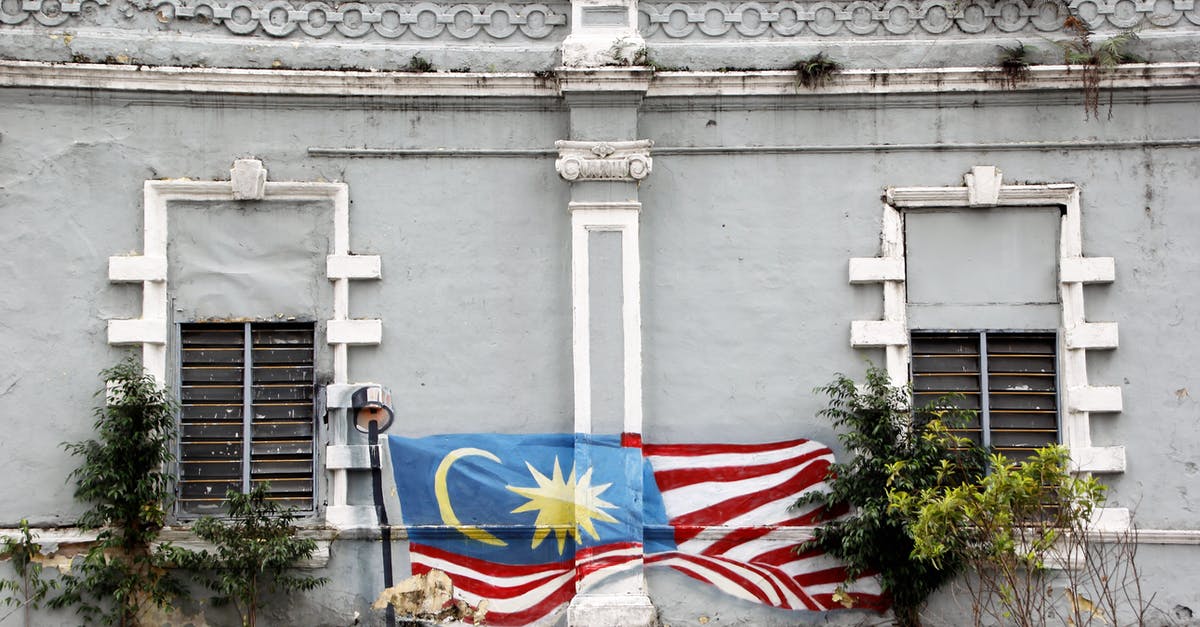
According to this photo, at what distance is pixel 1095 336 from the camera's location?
35.2 feet

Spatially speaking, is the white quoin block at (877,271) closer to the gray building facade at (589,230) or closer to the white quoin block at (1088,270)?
the gray building facade at (589,230)

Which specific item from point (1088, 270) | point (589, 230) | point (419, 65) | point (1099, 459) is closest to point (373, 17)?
point (419, 65)

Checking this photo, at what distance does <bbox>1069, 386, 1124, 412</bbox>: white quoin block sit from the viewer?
10.7 m

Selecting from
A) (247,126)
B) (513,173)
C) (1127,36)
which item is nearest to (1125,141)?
(1127,36)

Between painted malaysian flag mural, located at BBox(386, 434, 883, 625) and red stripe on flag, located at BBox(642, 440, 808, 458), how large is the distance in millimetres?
10

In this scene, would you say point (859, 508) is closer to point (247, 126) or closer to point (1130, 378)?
point (1130, 378)

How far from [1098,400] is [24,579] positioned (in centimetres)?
805

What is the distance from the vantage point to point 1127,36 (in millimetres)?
11117

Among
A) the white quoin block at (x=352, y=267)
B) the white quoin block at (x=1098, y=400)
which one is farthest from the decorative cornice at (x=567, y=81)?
the white quoin block at (x=1098, y=400)

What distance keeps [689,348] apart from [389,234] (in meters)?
2.47

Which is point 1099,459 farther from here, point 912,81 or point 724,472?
point 912,81

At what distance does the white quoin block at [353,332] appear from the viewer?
1075 centimetres

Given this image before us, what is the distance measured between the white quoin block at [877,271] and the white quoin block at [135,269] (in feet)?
17.2

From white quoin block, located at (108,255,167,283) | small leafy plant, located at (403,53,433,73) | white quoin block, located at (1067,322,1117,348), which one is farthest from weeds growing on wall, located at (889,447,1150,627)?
white quoin block, located at (108,255,167,283)
